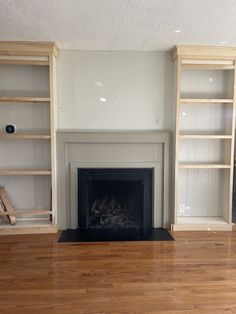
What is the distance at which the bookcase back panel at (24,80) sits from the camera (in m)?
3.94

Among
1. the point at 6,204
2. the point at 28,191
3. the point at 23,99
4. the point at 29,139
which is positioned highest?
the point at 23,99

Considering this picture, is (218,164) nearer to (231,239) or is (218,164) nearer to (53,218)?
(231,239)

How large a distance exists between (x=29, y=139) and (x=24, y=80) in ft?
2.54

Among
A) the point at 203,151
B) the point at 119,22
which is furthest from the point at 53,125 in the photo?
the point at 203,151

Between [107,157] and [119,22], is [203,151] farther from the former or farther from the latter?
[119,22]

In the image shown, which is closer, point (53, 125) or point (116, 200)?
point (53, 125)

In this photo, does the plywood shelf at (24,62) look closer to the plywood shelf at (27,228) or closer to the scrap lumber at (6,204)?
the scrap lumber at (6,204)

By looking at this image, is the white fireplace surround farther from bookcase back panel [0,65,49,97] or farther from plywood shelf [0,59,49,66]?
plywood shelf [0,59,49,66]

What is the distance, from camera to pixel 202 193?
4.29 metres

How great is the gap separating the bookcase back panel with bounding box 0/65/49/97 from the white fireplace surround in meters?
0.70

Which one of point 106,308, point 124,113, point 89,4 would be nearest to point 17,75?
point 124,113

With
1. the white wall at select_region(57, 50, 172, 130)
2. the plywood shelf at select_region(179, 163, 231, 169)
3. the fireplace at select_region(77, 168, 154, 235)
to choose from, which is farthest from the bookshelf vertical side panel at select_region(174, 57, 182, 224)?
the fireplace at select_region(77, 168, 154, 235)

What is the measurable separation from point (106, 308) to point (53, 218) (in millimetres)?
1816

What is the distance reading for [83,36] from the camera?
3.44 metres
